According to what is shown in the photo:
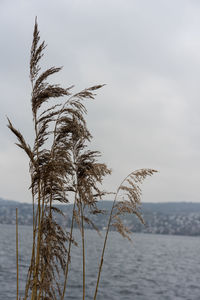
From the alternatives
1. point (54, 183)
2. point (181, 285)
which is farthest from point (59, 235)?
point (181, 285)

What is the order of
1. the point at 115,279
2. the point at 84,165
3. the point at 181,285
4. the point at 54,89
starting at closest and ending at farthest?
the point at 54,89 → the point at 84,165 → the point at 181,285 → the point at 115,279

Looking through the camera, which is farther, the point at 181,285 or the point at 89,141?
the point at 181,285

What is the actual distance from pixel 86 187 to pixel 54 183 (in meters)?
0.49

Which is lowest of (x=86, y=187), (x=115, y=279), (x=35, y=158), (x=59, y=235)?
(x=115, y=279)

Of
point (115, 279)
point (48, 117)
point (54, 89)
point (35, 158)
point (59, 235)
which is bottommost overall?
point (115, 279)

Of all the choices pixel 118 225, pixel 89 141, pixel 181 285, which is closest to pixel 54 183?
pixel 89 141

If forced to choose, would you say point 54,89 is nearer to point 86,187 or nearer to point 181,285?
point 86,187

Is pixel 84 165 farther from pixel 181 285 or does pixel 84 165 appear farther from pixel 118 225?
pixel 181 285

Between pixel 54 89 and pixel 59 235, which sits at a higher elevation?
pixel 54 89

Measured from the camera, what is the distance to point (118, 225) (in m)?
5.80

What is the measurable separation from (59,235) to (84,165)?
1.09 metres

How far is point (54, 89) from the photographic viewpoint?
208 inches

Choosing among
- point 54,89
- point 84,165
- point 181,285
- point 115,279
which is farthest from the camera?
point 115,279

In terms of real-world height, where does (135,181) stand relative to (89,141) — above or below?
below
